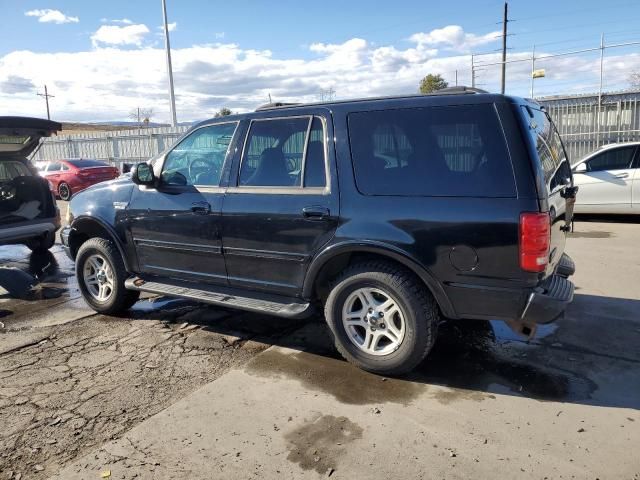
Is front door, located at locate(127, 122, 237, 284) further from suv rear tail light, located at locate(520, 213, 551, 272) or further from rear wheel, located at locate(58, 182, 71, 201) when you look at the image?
rear wheel, located at locate(58, 182, 71, 201)

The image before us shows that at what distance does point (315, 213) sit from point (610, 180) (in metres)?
8.09

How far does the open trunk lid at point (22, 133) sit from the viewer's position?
687cm

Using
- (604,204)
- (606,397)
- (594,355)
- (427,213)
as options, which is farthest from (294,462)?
(604,204)

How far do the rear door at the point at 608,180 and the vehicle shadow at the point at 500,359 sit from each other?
5221 mm

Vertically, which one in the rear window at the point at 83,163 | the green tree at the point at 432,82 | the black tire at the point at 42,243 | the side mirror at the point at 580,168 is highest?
the green tree at the point at 432,82

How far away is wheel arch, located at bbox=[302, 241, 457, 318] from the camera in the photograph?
3424 mm

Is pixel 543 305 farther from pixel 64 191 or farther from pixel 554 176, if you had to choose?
pixel 64 191

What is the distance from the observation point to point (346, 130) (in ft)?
12.4

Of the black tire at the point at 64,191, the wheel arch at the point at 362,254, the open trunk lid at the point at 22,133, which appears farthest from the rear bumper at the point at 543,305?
the black tire at the point at 64,191

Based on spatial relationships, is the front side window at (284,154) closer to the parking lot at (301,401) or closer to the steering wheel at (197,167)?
the steering wheel at (197,167)

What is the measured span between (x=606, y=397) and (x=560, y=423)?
1.73 feet

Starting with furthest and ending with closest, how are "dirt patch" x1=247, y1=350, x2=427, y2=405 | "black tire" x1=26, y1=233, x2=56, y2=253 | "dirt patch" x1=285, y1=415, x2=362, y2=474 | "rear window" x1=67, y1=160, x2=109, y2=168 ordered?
"rear window" x1=67, y1=160, x2=109, y2=168 < "black tire" x1=26, y1=233, x2=56, y2=253 < "dirt patch" x1=247, y1=350, x2=427, y2=405 < "dirt patch" x1=285, y1=415, x2=362, y2=474

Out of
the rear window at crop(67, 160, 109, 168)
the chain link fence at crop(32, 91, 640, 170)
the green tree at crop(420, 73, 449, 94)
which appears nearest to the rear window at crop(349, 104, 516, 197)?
the chain link fence at crop(32, 91, 640, 170)

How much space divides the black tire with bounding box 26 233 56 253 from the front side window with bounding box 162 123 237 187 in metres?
4.70
